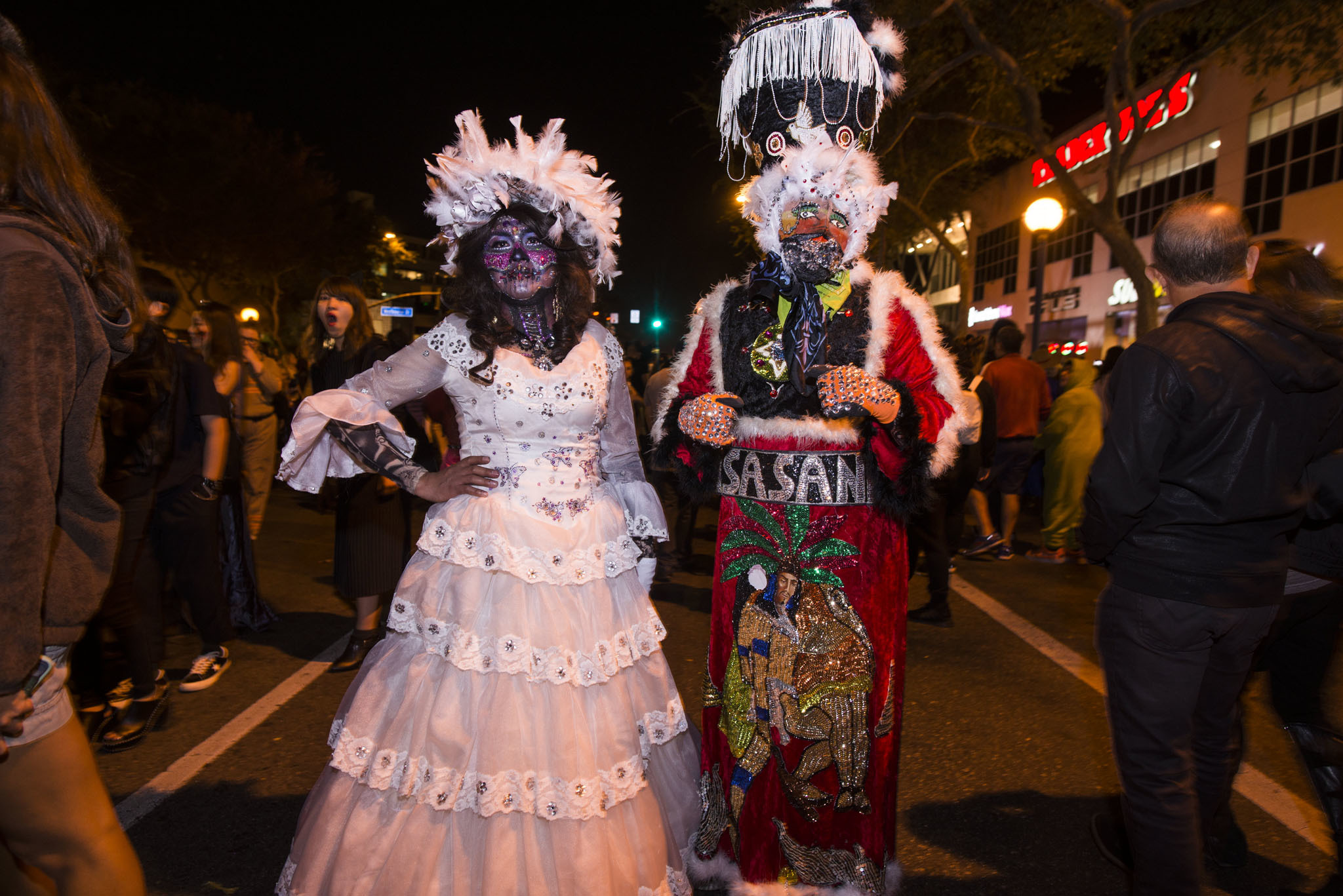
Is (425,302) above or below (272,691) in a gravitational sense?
above

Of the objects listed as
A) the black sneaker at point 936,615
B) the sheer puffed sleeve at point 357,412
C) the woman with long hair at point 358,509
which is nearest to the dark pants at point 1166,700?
the sheer puffed sleeve at point 357,412

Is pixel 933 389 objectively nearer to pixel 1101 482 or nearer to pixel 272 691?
pixel 1101 482

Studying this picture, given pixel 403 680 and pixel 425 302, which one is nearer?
pixel 403 680

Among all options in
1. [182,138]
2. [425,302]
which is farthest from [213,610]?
[425,302]

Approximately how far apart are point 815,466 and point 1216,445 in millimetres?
1070

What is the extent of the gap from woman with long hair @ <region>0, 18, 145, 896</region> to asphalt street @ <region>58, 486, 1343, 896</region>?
1.31m

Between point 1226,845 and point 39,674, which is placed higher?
point 39,674

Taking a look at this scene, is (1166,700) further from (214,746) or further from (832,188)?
(214,746)

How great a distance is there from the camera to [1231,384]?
7.16ft

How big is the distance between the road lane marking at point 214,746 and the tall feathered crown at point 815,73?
317 centimetres

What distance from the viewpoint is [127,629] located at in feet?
12.4

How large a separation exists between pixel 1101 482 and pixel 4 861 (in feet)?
8.83

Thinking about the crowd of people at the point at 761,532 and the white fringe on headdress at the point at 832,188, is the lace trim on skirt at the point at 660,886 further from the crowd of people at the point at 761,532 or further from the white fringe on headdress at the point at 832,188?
the white fringe on headdress at the point at 832,188

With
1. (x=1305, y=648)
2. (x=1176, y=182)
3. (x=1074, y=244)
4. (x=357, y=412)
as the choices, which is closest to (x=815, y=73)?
(x=357, y=412)
